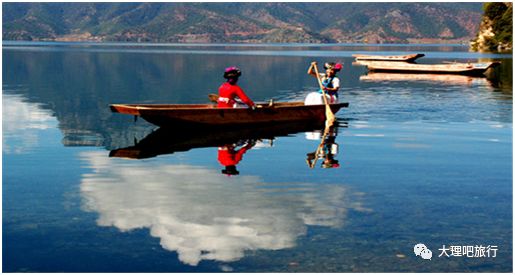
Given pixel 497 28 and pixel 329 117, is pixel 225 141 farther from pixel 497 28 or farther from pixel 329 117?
pixel 497 28

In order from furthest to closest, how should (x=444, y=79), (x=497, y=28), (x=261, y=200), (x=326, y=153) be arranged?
(x=497, y=28) → (x=444, y=79) → (x=326, y=153) → (x=261, y=200)

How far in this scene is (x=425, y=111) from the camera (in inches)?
1272

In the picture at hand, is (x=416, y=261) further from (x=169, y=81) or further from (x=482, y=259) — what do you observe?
(x=169, y=81)

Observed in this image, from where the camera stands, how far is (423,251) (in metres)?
10.6

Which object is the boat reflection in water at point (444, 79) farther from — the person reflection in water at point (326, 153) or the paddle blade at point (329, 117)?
the person reflection in water at point (326, 153)

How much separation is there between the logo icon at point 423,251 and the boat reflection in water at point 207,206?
1.58 meters

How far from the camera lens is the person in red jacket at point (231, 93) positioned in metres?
22.9

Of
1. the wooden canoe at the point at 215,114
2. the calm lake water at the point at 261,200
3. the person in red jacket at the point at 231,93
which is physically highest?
the person in red jacket at the point at 231,93

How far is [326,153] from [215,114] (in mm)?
5195

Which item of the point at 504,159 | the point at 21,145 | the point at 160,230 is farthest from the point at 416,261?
the point at 21,145

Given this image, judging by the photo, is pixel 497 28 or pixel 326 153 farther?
pixel 497 28

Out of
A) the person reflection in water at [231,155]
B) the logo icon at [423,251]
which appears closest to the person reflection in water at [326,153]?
the person reflection in water at [231,155]

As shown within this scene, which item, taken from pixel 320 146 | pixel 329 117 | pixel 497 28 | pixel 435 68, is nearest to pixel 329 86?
pixel 329 117

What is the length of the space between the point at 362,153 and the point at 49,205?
9880mm
